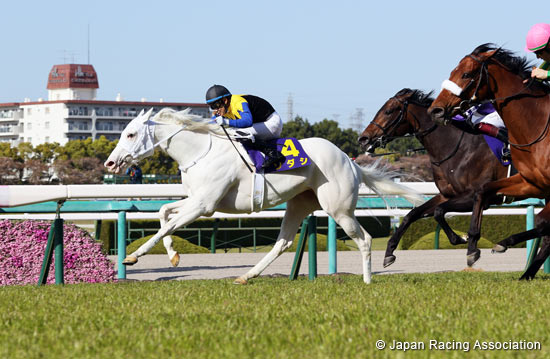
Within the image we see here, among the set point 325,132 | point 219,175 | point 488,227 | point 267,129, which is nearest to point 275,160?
point 267,129

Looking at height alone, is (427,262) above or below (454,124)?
below

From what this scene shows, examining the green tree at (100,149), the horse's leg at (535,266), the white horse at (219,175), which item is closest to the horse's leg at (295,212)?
the white horse at (219,175)

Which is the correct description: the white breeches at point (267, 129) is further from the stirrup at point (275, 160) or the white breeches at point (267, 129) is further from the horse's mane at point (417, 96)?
the horse's mane at point (417, 96)

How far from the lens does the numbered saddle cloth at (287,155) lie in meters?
7.04

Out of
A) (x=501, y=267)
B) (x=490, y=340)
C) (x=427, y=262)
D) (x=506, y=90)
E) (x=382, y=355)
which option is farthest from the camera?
(x=427, y=262)

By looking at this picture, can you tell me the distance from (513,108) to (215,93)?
91.4 inches

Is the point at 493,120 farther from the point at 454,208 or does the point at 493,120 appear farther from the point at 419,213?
the point at 419,213

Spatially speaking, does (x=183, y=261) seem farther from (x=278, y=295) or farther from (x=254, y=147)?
(x=278, y=295)

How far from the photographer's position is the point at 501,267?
10.7m

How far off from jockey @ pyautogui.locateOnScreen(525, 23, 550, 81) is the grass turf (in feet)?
5.12

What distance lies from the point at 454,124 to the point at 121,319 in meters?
4.38

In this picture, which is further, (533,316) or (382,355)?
(533,316)

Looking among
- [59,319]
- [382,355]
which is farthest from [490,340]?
[59,319]

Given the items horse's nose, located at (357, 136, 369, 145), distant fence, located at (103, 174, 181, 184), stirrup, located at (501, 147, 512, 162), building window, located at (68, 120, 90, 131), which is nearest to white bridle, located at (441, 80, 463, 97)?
stirrup, located at (501, 147, 512, 162)
